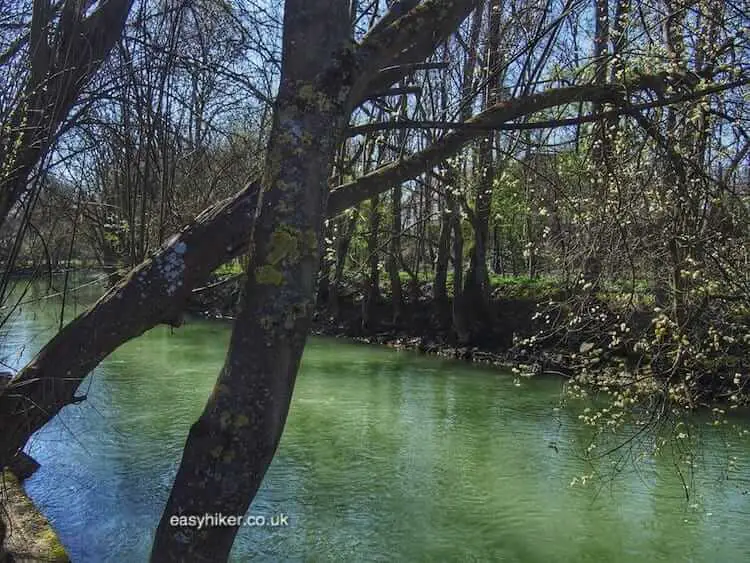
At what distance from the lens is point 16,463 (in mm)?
7840

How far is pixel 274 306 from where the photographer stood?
2.10m

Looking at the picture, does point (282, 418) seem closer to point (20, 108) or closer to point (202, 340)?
point (20, 108)

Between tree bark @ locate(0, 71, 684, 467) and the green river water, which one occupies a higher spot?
tree bark @ locate(0, 71, 684, 467)

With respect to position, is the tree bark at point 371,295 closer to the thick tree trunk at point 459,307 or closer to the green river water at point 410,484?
the thick tree trunk at point 459,307

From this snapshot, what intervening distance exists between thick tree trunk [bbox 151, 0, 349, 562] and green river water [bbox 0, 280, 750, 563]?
93.4 inches

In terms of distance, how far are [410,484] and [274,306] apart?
21.5 feet

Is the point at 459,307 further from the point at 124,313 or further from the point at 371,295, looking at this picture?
the point at 124,313

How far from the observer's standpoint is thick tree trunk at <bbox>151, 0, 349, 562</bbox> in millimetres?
2102

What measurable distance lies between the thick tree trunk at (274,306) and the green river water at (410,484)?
93.4 inches

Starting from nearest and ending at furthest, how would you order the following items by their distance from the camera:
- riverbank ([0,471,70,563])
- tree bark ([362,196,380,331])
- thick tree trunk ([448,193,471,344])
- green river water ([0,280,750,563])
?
1. riverbank ([0,471,70,563])
2. green river water ([0,280,750,563])
3. thick tree trunk ([448,193,471,344])
4. tree bark ([362,196,380,331])

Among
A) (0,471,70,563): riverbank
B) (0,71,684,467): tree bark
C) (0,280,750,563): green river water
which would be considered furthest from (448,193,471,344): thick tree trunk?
(0,71,684,467): tree bark

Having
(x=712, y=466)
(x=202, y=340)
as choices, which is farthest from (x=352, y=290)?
(x=712, y=466)

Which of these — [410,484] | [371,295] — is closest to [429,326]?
[371,295]

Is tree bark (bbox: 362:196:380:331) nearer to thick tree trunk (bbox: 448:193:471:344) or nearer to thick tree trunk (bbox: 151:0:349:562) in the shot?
thick tree trunk (bbox: 448:193:471:344)
